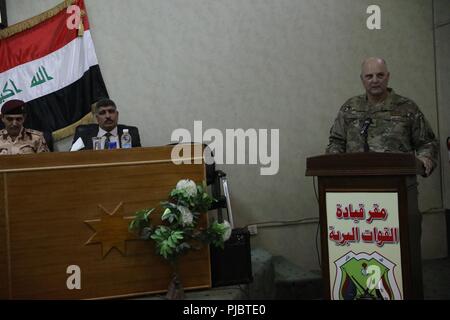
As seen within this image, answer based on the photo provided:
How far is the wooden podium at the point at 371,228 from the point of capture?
5.63ft

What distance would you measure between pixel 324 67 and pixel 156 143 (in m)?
1.56

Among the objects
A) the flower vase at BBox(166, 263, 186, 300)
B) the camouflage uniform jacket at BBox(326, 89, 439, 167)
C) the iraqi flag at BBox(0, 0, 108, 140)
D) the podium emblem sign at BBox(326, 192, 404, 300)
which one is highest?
the iraqi flag at BBox(0, 0, 108, 140)

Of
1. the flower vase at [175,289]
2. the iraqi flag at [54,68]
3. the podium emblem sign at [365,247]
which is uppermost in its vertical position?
the iraqi flag at [54,68]

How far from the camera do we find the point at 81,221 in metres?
1.93

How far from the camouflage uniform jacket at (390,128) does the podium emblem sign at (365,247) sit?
2.05 feet

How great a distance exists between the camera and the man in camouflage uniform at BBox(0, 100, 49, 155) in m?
2.74

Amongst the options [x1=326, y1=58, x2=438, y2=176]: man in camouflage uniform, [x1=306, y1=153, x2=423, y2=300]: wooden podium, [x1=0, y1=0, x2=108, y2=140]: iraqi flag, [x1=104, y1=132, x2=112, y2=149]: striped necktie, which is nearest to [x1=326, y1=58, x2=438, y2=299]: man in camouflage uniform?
[x1=326, y1=58, x2=438, y2=176]: man in camouflage uniform

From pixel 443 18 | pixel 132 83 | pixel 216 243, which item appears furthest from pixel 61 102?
pixel 443 18

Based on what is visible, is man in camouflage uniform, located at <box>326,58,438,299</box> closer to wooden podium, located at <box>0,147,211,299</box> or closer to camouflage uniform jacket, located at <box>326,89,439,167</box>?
camouflage uniform jacket, located at <box>326,89,439,167</box>

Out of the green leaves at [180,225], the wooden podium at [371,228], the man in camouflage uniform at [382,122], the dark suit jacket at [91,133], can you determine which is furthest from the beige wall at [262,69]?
the wooden podium at [371,228]

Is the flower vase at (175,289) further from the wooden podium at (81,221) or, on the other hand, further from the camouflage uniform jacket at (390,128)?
the camouflage uniform jacket at (390,128)

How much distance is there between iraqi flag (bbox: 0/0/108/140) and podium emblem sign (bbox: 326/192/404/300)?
2.13 metres

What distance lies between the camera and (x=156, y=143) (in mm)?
3303

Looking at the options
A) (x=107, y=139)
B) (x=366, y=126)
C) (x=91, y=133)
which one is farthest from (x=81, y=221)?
(x=366, y=126)
